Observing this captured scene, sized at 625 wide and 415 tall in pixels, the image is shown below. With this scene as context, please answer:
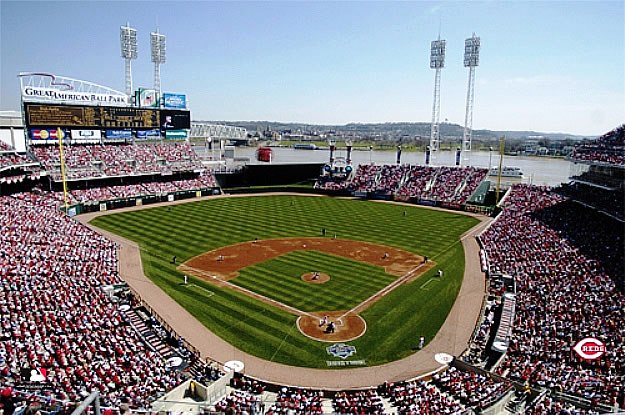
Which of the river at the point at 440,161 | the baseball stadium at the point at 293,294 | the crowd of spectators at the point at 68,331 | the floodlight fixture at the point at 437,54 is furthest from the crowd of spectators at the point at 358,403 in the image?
the floodlight fixture at the point at 437,54

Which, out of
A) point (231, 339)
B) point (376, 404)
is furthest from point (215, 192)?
point (376, 404)

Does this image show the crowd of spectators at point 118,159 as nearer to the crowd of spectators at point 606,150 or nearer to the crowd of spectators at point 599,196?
the crowd of spectators at point 599,196

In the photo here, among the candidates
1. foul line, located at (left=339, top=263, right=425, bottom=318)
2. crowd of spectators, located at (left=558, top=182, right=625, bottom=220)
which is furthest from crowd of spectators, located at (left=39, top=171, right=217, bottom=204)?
crowd of spectators, located at (left=558, top=182, right=625, bottom=220)

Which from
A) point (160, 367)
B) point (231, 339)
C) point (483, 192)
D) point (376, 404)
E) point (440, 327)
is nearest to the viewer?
point (376, 404)

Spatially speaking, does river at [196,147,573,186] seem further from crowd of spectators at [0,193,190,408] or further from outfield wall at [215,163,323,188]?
crowd of spectators at [0,193,190,408]

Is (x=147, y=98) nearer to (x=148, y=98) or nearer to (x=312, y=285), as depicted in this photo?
(x=148, y=98)

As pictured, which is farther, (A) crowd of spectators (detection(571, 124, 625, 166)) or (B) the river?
(B) the river

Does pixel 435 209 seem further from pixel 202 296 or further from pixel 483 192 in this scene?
pixel 202 296
